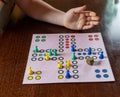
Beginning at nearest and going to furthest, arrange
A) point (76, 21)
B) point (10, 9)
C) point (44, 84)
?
point (44, 84), point (76, 21), point (10, 9)

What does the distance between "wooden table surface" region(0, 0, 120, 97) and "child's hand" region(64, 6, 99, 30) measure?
28 mm

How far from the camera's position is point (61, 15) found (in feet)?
3.02

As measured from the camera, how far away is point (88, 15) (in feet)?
2.83

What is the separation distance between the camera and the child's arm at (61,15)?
2.81ft

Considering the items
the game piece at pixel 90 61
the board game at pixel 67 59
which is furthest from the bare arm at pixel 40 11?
the game piece at pixel 90 61

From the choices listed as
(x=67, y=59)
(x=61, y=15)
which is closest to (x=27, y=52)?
(x=67, y=59)

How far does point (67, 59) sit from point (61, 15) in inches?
10.4

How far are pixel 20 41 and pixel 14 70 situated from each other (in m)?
0.17

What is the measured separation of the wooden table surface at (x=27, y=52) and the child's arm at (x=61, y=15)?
0.08 feet

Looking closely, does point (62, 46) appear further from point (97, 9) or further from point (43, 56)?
point (97, 9)

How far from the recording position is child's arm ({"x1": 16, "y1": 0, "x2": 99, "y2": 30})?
2.81 ft

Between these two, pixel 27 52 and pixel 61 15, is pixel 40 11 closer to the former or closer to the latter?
pixel 61 15

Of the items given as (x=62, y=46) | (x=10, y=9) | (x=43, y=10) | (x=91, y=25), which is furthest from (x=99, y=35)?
(x=10, y=9)

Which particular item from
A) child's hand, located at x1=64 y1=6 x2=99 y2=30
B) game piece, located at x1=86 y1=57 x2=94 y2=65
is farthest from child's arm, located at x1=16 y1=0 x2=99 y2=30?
game piece, located at x1=86 y1=57 x2=94 y2=65
